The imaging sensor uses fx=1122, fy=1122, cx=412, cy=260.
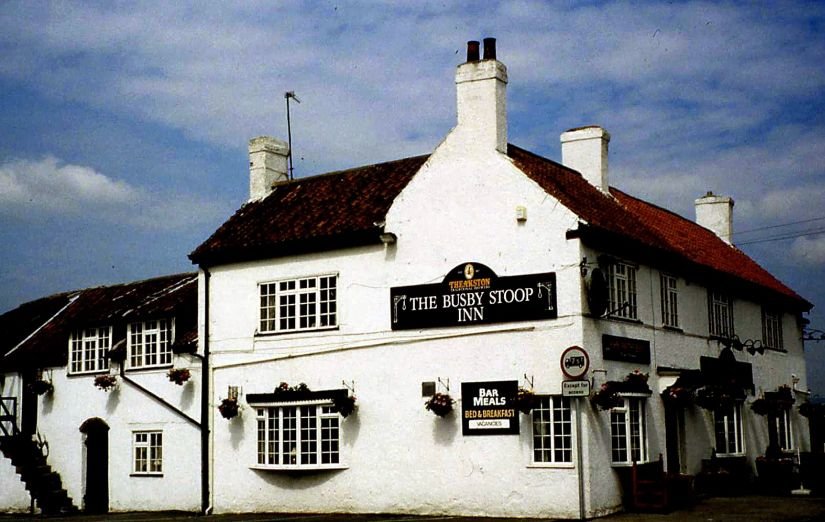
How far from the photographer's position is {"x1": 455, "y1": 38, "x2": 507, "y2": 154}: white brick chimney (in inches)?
969

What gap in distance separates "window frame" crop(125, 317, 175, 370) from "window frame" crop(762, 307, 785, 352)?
674 inches

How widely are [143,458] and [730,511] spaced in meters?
15.1

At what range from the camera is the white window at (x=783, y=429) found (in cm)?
3288

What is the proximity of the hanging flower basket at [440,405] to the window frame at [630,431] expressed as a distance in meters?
3.43

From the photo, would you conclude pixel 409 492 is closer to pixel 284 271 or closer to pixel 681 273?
pixel 284 271

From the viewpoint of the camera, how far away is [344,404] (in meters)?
25.1

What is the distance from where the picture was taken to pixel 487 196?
79.8 feet

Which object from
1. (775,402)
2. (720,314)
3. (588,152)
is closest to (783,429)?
(775,402)

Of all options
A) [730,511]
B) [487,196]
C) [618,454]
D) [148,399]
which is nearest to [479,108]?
[487,196]

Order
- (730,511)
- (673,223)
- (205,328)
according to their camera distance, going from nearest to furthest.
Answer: (730,511) < (205,328) < (673,223)

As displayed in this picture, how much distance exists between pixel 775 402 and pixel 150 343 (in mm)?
17096

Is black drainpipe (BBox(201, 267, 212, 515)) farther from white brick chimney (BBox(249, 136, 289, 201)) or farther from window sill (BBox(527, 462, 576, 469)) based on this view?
window sill (BBox(527, 462, 576, 469))

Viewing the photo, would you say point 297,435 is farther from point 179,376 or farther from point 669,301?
point 669,301

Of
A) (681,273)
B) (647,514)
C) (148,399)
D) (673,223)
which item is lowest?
(647,514)
